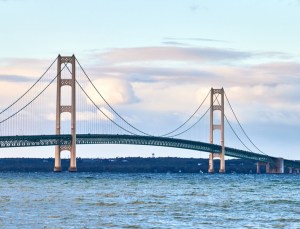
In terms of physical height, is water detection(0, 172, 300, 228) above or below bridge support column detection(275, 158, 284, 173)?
above

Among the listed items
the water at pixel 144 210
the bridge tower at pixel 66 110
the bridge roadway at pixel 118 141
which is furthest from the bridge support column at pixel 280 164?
the water at pixel 144 210

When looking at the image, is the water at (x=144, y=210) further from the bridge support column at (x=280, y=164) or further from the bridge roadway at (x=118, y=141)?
the bridge support column at (x=280, y=164)

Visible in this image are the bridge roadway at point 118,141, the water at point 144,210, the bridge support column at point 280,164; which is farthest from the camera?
the bridge support column at point 280,164

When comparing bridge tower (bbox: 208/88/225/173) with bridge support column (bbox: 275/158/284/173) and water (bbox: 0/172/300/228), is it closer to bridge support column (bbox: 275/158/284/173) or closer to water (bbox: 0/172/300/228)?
bridge support column (bbox: 275/158/284/173)

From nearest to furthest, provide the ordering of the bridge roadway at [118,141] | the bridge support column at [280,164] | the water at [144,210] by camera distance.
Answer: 1. the water at [144,210]
2. the bridge roadway at [118,141]
3. the bridge support column at [280,164]

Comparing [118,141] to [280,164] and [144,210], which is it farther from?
[144,210]

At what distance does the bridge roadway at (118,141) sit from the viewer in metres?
110

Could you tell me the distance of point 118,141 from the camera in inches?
4710

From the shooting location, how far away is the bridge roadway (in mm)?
110188

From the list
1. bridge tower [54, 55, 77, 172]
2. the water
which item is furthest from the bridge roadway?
the water

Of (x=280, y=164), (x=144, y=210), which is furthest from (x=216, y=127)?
(x=144, y=210)

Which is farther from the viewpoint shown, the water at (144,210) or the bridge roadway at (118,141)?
the bridge roadway at (118,141)

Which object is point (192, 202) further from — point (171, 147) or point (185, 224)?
point (171, 147)

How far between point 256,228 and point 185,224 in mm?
2715
